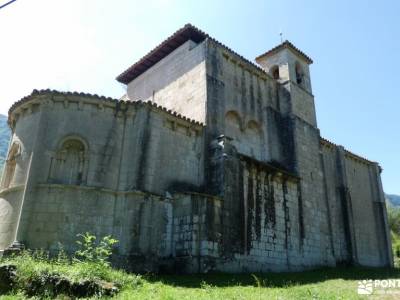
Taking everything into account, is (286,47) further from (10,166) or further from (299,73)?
(10,166)

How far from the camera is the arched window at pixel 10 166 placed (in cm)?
1379

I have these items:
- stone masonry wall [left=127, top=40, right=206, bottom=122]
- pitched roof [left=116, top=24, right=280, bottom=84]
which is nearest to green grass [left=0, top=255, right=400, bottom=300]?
stone masonry wall [left=127, top=40, right=206, bottom=122]

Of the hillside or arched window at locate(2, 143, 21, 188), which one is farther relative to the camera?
the hillside

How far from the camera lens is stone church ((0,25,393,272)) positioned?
40.2ft

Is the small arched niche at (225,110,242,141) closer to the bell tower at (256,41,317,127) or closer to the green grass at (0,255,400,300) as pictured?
the bell tower at (256,41,317,127)

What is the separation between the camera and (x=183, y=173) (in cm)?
1434

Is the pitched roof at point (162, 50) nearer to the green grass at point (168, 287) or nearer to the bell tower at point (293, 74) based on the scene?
the bell tower at point (293, 74)

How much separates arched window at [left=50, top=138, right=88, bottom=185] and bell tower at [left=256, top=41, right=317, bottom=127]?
10.8 meters

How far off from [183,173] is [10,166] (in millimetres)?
6261

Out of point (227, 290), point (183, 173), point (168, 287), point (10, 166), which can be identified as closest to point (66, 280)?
point (168, 287)

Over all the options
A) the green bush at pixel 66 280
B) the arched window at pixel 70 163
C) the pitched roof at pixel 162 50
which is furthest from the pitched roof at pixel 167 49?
the green bush at pixel 66 280

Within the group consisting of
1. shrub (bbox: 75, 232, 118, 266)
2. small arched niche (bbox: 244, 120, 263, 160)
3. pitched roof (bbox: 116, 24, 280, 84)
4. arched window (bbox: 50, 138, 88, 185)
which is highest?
pitched roof (bbox: 116, 24, 280, 84)

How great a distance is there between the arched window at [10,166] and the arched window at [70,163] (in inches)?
75.5

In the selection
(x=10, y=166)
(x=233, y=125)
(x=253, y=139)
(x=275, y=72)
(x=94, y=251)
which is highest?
(x=275, y=72)
